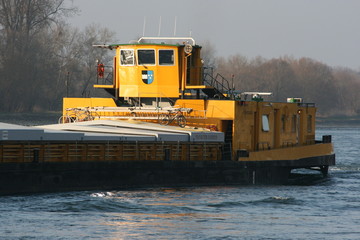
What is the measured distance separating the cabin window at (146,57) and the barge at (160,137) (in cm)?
4

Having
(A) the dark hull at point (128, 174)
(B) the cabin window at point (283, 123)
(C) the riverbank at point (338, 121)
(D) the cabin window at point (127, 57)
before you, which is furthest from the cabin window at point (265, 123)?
(C) the riverbank at point (338, 121)

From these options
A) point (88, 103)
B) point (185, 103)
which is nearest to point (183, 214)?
point (185, 103)

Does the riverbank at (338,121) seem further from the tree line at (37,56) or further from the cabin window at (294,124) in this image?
the cabin window at (294,124)

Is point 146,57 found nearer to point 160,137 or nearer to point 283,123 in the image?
point 160,137

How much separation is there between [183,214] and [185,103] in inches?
347

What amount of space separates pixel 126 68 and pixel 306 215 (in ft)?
37.9

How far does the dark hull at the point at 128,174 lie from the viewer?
90.5 feet

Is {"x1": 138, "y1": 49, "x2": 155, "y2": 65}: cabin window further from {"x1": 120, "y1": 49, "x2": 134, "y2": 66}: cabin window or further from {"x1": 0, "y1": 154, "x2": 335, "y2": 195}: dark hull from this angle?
{"x1": 0, "y1": 154, "x2": 335, "y2": 195}: dark hull

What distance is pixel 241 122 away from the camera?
112 ft

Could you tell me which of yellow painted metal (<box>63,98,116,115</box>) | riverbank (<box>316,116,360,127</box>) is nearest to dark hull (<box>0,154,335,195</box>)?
yellow painted metal (<box>63,98,116,115</box>)

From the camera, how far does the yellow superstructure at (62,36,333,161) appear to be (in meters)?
33.9

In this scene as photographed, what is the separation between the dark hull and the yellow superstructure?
62 centimetres

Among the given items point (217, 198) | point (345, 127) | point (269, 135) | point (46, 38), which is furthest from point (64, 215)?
point (345, 127)

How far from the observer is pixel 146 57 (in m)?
35.4
